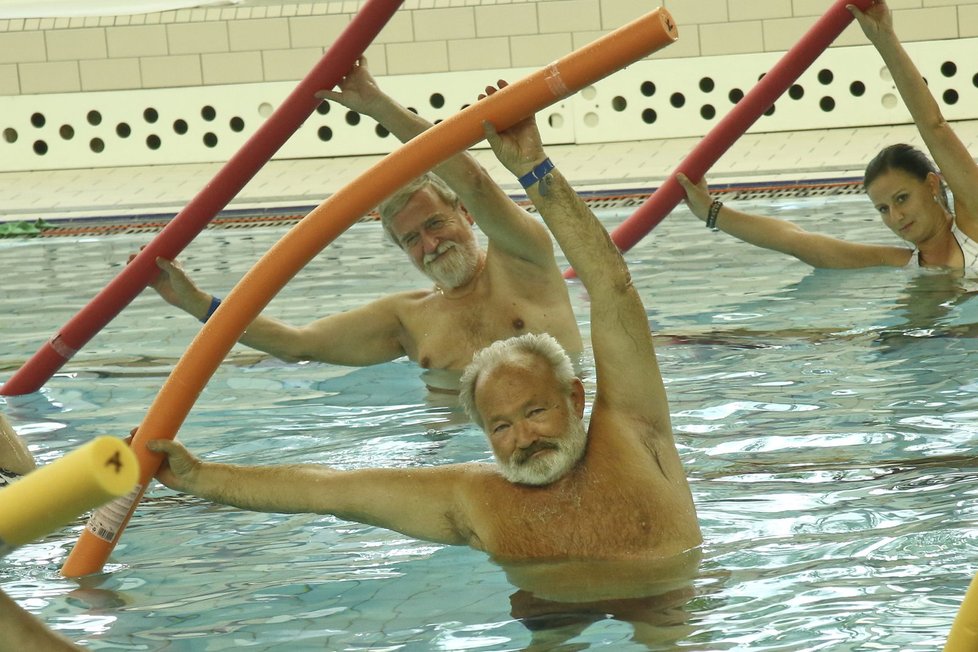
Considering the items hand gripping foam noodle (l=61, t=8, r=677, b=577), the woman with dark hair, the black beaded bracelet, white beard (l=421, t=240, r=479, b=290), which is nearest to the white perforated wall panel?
the woman with dark hair

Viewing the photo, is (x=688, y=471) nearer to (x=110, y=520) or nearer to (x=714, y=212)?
(x=110, y=520)

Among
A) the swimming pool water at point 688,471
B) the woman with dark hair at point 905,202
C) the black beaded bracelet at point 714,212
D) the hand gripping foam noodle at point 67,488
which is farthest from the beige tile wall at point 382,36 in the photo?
the hand gripping foam noodle at point 67,488

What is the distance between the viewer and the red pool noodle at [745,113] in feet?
19.1

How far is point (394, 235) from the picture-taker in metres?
5.01

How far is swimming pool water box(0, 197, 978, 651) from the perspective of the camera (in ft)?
10.7

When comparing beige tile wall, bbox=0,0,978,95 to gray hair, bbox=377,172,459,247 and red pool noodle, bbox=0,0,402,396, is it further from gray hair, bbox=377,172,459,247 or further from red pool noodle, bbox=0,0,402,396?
gray hair, bbox=377,172,459,247

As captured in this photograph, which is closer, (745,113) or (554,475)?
(554,475)

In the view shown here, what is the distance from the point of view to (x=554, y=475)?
3486 millimetres

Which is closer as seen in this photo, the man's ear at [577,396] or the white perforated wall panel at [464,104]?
the man's ear at [577,396]

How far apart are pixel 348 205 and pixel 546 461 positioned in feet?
2.68

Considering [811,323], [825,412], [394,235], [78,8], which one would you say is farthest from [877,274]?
[78,8]

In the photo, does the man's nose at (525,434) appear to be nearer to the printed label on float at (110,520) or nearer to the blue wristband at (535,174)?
the blue wristband at (535,174)

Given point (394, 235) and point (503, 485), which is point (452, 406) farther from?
point (503, 485)

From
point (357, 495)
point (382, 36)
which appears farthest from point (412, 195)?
point (382, 36)
